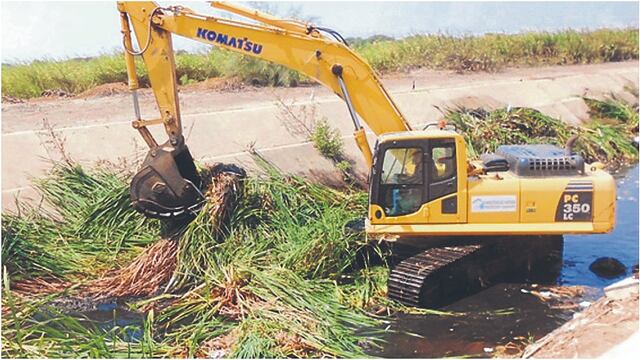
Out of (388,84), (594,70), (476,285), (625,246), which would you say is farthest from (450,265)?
(594,70)

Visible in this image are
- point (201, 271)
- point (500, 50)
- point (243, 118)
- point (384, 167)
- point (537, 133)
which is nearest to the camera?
point (384, 167)

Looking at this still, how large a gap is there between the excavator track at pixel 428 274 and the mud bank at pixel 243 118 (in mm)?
3720

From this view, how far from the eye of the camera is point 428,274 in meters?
7.41

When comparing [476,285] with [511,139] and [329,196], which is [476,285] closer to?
[329,196]

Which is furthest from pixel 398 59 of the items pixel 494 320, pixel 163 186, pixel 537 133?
pixel 494 320

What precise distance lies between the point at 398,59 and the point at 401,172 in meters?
13.3

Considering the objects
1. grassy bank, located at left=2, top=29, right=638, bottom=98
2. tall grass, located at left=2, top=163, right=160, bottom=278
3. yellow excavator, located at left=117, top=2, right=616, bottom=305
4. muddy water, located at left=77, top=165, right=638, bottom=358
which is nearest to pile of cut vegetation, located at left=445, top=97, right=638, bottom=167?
muddy water, located at left=77, top=165, right=638, bottom=358

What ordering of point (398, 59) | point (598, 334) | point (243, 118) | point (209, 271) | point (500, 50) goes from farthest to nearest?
point (500, 50) < point (398, 59) < point (243, 118) < point (209, 271) < point (598, 334)

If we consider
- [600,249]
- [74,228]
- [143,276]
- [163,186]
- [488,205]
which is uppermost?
[163,186]

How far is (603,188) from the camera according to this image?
305 inches

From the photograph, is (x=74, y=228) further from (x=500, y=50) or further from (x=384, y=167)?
(x=500, y=50)

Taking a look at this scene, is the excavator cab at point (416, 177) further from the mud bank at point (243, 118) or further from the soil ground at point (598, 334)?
the mud bank at point (243, 118)

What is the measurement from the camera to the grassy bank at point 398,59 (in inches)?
611

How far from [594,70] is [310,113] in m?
11.3
